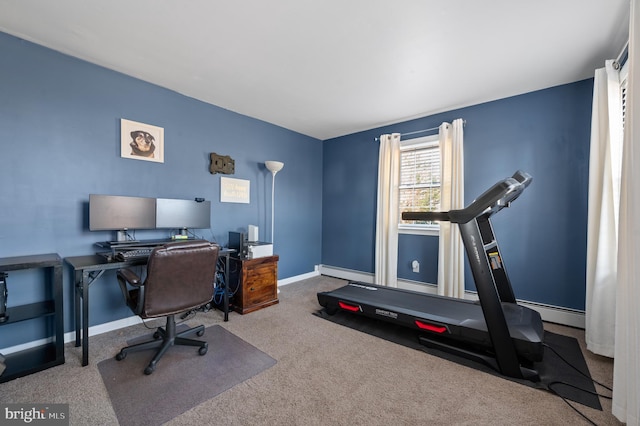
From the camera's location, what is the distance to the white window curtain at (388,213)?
3.88 meters

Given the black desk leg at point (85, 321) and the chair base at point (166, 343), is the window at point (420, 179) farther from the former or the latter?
the black desk leg at point (85, 321)

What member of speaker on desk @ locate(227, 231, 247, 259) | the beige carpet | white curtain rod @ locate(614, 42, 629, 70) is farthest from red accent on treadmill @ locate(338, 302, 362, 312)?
white curtain rod @ locate(614, 42, 629, 70)

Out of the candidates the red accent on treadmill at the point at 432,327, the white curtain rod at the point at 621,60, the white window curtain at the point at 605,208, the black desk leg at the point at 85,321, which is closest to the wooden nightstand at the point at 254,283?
the black desk leg at the point at 85,321

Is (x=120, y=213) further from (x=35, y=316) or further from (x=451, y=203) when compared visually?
(x=451, y=203)

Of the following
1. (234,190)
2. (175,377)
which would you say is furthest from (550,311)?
(234,190)

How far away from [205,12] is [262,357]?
260 centimetres

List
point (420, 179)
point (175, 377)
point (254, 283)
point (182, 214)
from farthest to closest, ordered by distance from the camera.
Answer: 1. point (420, 179)
2. point (254, 283)
3. point (182, 214)
4. point (175, 377)

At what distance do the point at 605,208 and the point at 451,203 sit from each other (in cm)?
135

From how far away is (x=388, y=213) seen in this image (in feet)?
13.0

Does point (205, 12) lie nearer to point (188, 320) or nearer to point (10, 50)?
point (10, 50)

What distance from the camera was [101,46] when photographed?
2.18m

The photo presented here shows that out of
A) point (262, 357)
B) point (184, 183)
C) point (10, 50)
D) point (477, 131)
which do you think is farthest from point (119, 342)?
point (477, 131)

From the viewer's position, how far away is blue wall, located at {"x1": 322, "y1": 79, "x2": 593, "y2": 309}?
2.69 metres

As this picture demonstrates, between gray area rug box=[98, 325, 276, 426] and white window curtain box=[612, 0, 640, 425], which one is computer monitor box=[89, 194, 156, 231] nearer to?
gray area rug box=[98, 325, 276, 426]
